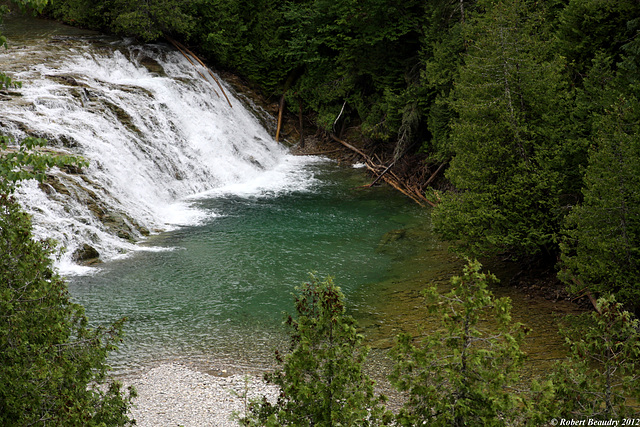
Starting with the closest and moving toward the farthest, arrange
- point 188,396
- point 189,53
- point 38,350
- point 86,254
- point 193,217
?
point 38,350 → point 188,396 → point 86,254 → point 193,217 → point 189,53

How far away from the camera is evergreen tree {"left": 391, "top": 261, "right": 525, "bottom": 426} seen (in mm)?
4344

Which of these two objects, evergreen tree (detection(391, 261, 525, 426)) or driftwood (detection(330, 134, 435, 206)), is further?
driftwood (detection(330, 134, 435, 206))

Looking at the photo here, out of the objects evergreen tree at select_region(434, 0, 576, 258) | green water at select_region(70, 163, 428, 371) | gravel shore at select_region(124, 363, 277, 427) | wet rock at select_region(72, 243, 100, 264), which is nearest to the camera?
gravel shore at select_region(124, 363, 277, 427)

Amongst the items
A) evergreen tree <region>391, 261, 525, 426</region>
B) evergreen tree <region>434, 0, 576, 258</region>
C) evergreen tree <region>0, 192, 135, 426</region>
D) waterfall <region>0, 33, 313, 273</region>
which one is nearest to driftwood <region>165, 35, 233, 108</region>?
waterfall <region>0, 33, 313, 273</region>

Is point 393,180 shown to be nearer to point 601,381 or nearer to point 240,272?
point 240,272

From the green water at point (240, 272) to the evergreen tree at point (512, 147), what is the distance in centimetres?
308

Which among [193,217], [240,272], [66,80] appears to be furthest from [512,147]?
[66,80]

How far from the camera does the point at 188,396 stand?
29.4 feet

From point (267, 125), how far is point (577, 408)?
23943mm

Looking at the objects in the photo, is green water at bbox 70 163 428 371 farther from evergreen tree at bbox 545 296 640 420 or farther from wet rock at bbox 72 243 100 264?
evergreen tree at bbox 545 296 640 420

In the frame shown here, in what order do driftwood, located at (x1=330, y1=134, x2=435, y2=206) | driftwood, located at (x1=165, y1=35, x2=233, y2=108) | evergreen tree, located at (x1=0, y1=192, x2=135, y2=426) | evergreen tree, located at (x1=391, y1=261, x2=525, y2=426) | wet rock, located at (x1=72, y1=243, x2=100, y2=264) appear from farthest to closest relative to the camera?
driftwood, located at (x1=165, y1=35, x2=233, y2=108) → driftwood, located at (x1=330, y1=134, x2=435, y2=206) → wet rock, located at (x1=72, y1=243, x2=100, y2=264) → evergreen tree, located at (x1=0, y1=192, x2=135, y2=426) → evergreen tree, located at (x1=391, y1=261, x2=525, y2=426)

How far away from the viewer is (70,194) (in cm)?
1584

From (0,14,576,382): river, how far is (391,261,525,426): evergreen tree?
3644mm

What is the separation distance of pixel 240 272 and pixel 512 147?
7.20 metres
